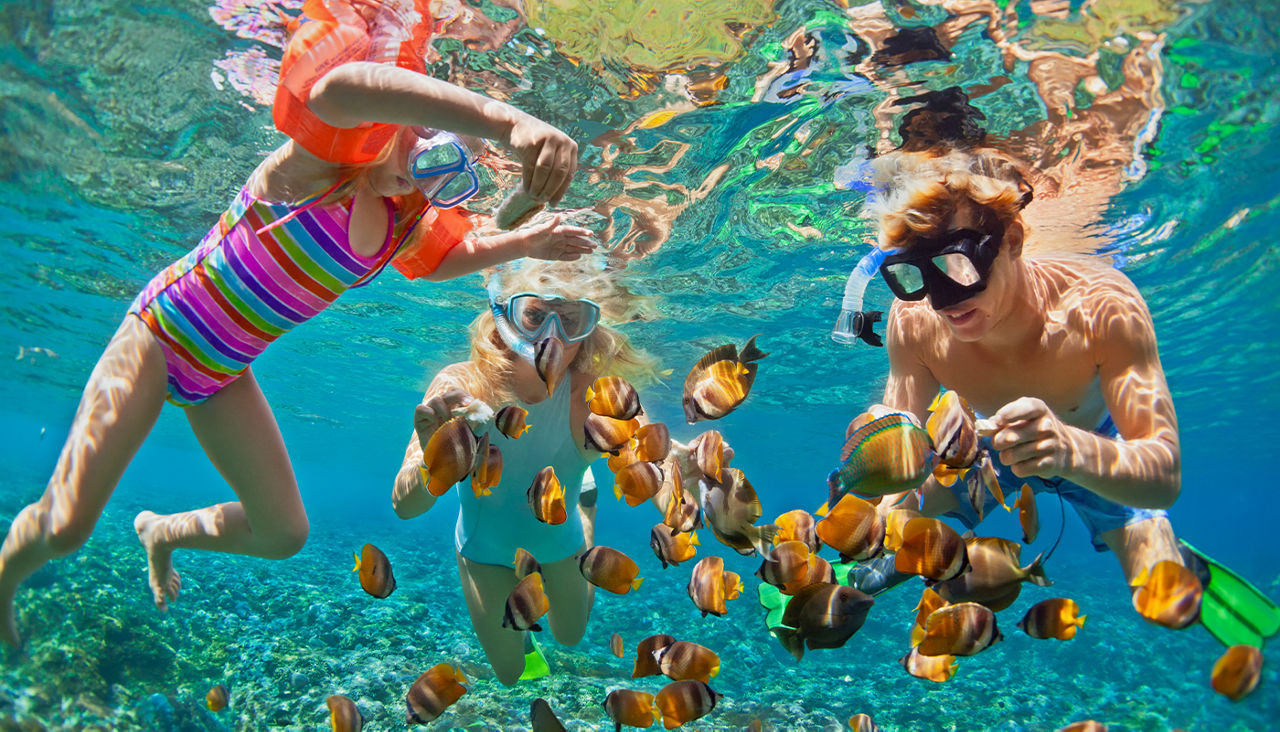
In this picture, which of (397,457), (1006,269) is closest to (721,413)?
(1006,269)

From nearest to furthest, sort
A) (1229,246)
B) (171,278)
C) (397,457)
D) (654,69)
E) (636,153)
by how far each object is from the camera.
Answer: (171,278) → (654,69) → (636,153) → (1229,246) → (397,457)

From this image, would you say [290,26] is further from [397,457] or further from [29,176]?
[397,457]

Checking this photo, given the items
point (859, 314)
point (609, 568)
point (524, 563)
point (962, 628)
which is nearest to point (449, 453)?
point (609, 568)

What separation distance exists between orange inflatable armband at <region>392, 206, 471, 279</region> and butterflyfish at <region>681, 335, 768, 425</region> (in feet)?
8.84

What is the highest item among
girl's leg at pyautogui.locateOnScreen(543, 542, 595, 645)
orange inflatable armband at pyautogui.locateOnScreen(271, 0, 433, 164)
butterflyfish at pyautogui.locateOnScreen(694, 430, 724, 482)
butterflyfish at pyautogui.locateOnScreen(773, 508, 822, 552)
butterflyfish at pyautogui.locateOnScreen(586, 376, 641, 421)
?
orange inflatable armband at pyautogui.locateOnScreen(271, 0, 433, 164)

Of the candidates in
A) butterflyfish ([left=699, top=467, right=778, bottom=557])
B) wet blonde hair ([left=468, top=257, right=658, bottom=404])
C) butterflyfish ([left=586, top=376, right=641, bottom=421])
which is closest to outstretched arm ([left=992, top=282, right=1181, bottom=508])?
butterflyfish ([left=699, top=467, right=778, bottom=557])

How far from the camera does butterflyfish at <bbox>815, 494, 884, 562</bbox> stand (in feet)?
8.94

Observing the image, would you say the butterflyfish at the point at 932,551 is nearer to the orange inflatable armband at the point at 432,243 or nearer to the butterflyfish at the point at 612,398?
the butterflyfish at the point at 612,398

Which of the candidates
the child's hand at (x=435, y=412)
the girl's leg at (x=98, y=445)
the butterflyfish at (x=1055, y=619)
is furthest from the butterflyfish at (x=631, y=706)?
the girl's leg at (x=98, y=445)

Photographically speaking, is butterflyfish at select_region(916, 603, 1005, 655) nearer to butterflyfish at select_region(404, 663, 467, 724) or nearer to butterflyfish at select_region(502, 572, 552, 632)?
butterflyfish at select_region(502, 572, 552, 632)

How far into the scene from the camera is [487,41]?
20.8 feet

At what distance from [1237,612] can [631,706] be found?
3320 mm

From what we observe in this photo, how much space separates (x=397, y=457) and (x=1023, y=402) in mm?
70742

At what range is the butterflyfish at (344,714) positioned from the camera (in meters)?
3.76
